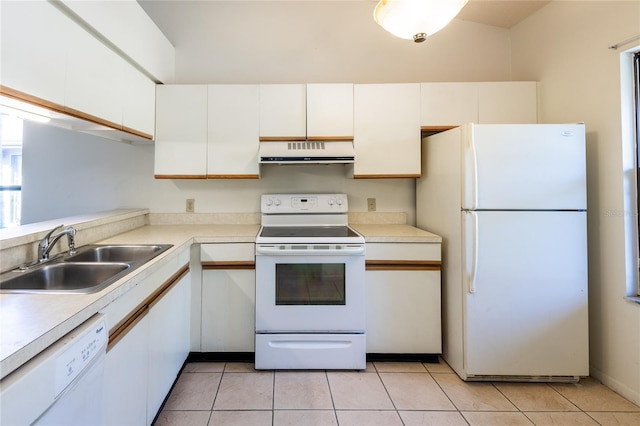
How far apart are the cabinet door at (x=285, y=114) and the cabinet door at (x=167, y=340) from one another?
48.0 inches

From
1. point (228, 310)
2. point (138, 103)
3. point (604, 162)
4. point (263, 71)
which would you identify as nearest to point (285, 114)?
point (263, 71)

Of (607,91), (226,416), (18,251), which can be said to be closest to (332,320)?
(226,416)

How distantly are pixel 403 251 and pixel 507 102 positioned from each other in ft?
4.78

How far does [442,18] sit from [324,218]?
62.3 inches

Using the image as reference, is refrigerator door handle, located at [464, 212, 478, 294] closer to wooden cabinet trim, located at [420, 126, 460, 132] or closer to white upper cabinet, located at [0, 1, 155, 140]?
wooden cabinet trim, located at [420, 126, 460, 132]

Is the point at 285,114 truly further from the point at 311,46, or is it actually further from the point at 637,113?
the point at 637,113

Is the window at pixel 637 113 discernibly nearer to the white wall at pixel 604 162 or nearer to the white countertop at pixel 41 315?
the white wall at pixel 604 162

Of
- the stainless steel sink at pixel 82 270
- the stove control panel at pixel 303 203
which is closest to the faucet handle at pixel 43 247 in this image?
the stainless steel sink at pixel 82 270

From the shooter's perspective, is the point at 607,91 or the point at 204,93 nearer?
the point at 607,91

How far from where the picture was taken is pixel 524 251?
177 centimetres

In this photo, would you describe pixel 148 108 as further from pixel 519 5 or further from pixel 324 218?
pixel 519 5

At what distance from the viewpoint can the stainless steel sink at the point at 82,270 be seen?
1.17 meters

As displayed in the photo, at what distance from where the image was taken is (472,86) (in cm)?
228

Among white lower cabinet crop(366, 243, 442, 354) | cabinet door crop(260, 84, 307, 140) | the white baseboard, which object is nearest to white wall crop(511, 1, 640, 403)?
the white baseboard
